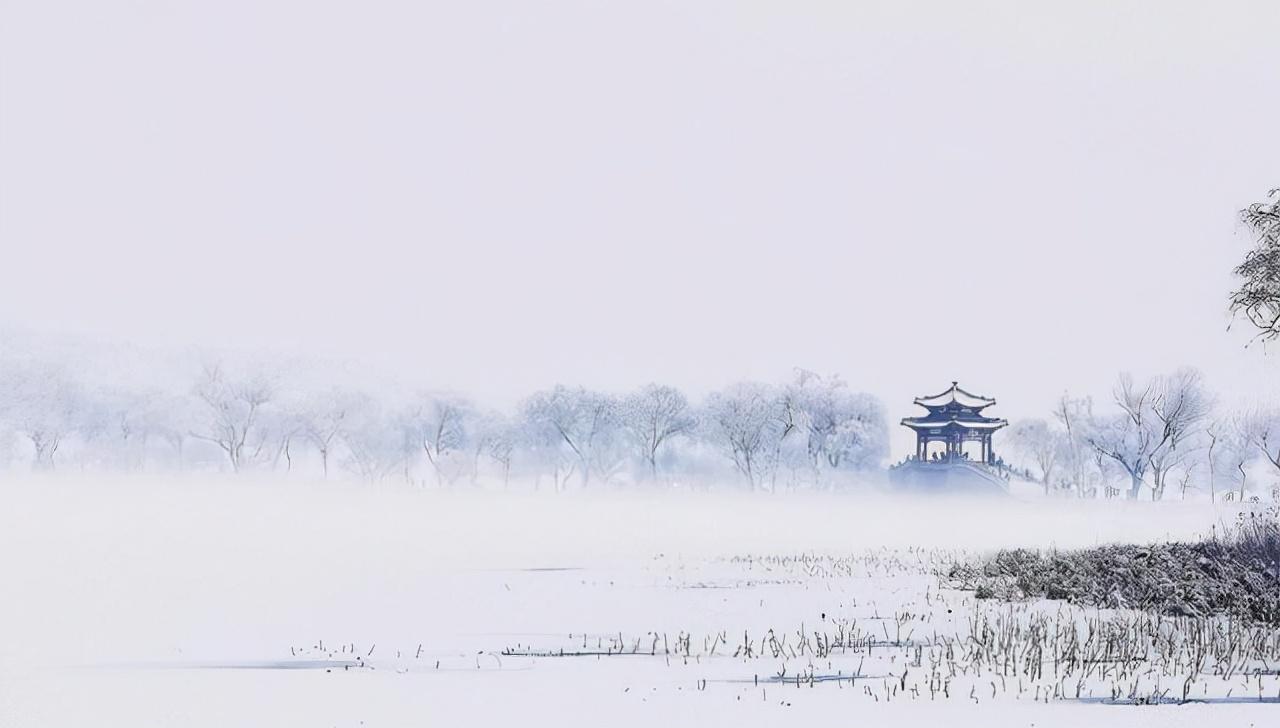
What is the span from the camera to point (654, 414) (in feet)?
310

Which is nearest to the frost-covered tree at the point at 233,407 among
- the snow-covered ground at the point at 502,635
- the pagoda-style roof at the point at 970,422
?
the pagoda-style roof at the point at 970,422

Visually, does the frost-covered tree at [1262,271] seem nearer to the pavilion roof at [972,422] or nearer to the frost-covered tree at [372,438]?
the pavilion roof at [972,422]

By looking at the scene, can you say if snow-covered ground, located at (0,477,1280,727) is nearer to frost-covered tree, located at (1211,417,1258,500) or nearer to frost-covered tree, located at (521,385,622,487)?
frost-covered tree, located at (521,385,622,487)

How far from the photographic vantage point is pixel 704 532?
158 feet

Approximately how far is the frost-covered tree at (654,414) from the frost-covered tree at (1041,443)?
25.7 m

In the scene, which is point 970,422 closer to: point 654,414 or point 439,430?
point 654,414

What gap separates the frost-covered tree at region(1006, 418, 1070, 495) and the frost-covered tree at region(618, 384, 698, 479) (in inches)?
1012

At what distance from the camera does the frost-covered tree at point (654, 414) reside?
94688mm

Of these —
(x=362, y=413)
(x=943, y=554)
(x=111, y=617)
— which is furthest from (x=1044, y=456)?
(x=111, y=617)

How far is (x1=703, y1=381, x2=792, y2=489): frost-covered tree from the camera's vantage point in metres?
93.2

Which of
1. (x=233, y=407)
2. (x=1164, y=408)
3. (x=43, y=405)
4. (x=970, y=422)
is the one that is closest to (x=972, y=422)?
(x=970, y=422)

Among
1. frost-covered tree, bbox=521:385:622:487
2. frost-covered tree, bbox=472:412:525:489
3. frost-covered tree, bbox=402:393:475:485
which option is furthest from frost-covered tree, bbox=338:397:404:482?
frost-covered tree, bbox=521:385:622:487

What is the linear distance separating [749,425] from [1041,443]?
79.4ft

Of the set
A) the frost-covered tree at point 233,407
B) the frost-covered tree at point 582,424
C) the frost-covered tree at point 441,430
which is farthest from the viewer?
the frost-covered tree at point 441,430
